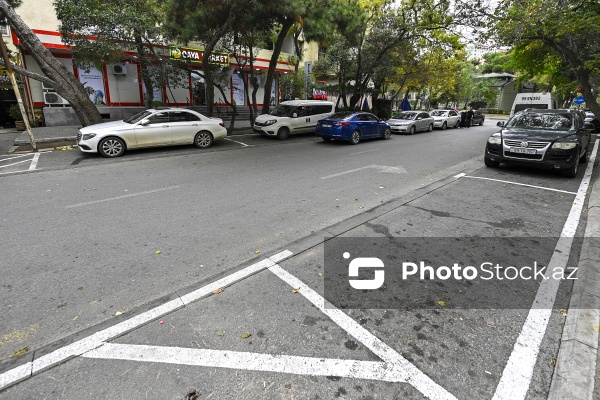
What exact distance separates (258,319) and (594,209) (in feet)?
20.8

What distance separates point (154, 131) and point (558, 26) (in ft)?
49.5

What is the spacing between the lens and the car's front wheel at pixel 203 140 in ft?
40.4

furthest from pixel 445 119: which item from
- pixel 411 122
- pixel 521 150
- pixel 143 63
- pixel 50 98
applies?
pixel 50 98

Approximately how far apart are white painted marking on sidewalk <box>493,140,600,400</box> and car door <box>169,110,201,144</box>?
11093 millimetres

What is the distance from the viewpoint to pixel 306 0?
12.8 m

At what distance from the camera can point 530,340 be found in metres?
2.70

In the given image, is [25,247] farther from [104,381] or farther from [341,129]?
[341,129]

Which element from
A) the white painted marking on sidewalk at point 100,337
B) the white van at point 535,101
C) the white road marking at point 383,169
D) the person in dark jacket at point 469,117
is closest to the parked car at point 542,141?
the white road marking at point 383,169

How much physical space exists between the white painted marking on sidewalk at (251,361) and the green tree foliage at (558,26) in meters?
14.5

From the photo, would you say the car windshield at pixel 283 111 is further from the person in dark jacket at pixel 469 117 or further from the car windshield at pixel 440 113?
the person in dark jacket at pixel 469 117

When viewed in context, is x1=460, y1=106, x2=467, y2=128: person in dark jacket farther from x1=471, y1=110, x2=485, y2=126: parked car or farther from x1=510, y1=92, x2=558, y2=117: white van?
x1=510, y1=92, x2=558, y2=117: white van

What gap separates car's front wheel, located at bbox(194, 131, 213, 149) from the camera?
40.4ft

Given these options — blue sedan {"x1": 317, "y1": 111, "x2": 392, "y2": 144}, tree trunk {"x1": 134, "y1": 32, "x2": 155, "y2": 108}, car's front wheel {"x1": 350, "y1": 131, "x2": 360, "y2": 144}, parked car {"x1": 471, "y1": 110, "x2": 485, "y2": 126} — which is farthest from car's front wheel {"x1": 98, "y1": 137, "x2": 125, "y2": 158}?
parked car {"x1": 471, "y1": 110, "x2": 485, "y2": 126}

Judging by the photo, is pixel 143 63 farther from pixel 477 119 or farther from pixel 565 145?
pixel 477 119
